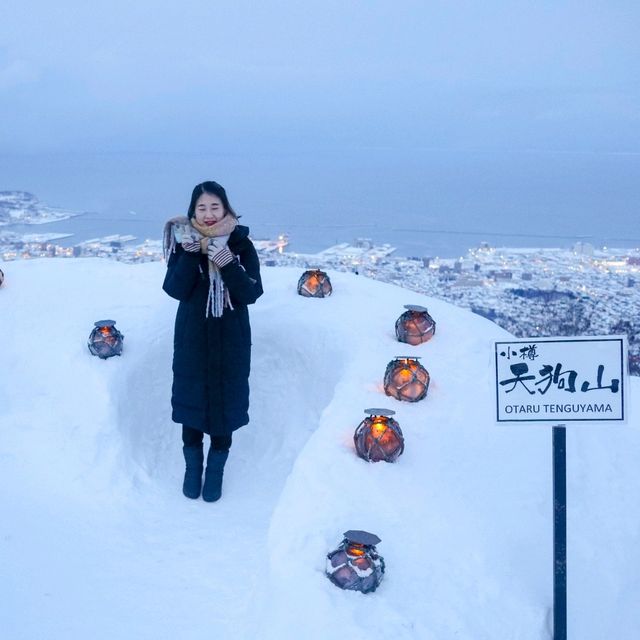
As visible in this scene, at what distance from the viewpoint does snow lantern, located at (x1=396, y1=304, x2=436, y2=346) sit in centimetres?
534

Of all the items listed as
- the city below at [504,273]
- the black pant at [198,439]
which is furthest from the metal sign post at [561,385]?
the city below at [504,273]

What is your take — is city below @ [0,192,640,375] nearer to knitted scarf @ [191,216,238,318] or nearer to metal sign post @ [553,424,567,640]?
knitted scarf @ [191,216,238,318]

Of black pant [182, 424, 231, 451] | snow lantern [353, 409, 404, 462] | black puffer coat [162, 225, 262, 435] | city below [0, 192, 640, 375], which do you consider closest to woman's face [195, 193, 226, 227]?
black puffer coat [162, 225, 262, 435]

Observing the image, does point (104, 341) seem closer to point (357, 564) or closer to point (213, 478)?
point (213, 478)

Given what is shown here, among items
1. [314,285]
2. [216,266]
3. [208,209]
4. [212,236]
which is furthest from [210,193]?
[314,285]

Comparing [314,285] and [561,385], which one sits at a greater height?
[314,285]

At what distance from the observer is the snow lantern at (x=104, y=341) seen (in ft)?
17.0

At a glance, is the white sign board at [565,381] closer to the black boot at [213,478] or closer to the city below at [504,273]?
the black boot at [213,478]

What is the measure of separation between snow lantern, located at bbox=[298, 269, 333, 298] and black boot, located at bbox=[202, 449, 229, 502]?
88.4 inches

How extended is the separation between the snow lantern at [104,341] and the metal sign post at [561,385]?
3.59 m

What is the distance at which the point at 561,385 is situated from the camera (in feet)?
8.73

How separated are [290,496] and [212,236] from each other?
1712 mm

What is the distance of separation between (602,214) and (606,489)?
102 feet

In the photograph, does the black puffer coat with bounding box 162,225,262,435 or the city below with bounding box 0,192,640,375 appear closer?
the black puffer coat with bounding box 162,225,262,435
